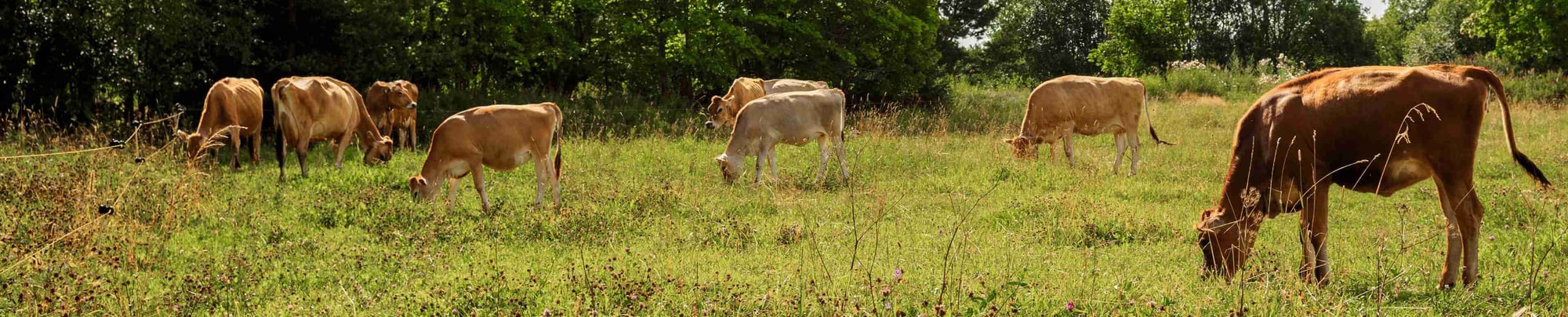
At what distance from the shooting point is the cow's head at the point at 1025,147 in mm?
13469

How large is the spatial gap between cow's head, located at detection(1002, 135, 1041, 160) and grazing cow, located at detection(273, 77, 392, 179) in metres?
8.11

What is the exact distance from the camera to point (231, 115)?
13.6 meters

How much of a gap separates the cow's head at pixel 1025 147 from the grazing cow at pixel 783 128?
238 centimetres

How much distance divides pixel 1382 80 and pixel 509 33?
20896mm

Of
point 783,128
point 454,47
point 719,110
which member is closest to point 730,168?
point 783,128

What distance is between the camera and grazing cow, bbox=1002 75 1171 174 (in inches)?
543

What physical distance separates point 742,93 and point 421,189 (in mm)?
9877

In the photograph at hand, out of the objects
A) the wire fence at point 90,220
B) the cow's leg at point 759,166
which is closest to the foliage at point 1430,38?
the cow's leg at point 759,166

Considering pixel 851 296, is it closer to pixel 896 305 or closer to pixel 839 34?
pixel 896 305

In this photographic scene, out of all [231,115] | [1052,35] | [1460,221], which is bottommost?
[1052,35]

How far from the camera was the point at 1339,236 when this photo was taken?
7.39 meters

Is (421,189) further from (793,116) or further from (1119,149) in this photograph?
(1119,149)

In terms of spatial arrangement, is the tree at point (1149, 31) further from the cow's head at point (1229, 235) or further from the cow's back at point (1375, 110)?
the cow's head at point (1229, 235)

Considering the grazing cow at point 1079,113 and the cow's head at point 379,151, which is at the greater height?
the grazing cow at point 1079,113
